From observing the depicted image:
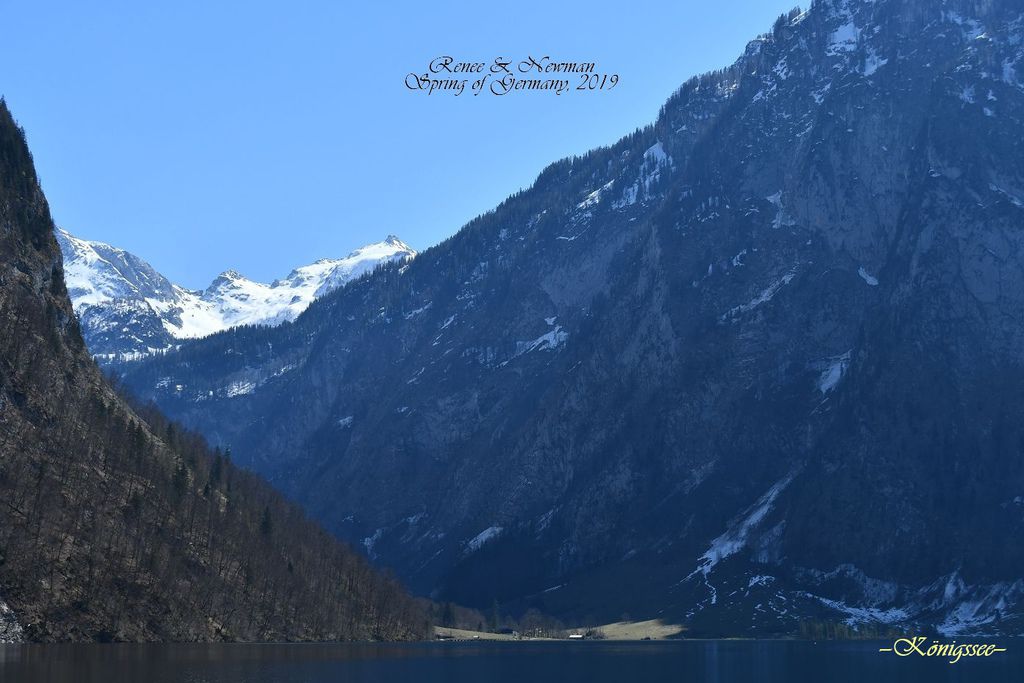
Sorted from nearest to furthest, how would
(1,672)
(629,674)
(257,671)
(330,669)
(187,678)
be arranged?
(1,672)
(187,678)
(257,671)
(330,669)
(629,674)

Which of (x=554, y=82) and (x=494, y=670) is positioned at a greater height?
(x=554, y=82)

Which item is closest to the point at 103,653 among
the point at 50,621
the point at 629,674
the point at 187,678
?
the point at 50,621

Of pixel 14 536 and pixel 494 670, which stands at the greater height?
pixel 14 536

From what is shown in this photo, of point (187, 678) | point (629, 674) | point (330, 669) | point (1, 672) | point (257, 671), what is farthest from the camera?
point (629, 674)

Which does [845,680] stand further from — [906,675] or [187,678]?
[187,678]

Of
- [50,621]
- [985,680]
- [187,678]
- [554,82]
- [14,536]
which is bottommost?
[985,680]

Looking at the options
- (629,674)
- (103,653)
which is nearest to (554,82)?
(629,674)

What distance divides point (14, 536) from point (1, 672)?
69.0 meters

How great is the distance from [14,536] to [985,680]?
12909 cm

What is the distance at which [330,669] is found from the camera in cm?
17475

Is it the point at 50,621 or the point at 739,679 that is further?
the point at 50,621

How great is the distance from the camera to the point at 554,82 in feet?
649

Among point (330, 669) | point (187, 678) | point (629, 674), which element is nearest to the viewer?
point (187, 678)

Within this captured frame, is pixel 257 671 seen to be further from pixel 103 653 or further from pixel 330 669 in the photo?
pixel 103 653
